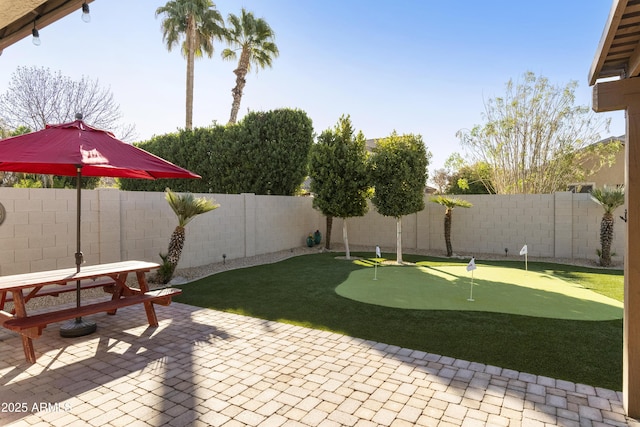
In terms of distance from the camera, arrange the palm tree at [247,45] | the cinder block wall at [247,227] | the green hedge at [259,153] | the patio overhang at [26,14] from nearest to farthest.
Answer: the patio overhang at [26,14] → the cinder block wall at [247,227] → the green hedge at [259,153] → the palm tree at [247,45]

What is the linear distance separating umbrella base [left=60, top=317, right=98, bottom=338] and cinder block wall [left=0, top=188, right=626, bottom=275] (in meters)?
2.30

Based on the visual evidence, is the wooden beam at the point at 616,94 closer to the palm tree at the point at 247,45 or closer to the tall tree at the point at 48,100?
the palm tree at the point at 247,45

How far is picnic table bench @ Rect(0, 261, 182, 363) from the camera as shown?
3.76 meters

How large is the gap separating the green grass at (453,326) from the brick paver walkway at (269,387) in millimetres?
335

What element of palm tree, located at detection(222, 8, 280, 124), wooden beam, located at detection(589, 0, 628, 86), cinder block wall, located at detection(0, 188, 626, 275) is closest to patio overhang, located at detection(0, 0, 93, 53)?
cinder block wall, located at detection(0, 188, 626, 275)

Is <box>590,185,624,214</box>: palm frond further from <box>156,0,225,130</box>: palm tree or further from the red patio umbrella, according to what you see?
<box>156,0,225,130</box>: palm tree

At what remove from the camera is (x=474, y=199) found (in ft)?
40.5

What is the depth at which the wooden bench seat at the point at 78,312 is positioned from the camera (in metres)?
3.73

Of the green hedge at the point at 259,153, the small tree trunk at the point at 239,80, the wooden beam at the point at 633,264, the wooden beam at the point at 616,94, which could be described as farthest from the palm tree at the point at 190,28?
the wooden beam at the point at 633,264

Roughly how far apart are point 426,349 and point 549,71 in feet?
49.2

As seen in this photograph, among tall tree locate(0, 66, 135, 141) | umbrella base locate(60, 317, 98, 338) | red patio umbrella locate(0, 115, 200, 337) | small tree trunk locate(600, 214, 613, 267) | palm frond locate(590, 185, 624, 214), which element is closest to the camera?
red patio umbrella locate(0, 115, 200, 337)

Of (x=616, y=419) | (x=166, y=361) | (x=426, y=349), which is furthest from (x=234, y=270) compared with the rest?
(x=616, y=419)

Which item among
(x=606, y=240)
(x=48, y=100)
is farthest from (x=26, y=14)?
(x=48, y=100)

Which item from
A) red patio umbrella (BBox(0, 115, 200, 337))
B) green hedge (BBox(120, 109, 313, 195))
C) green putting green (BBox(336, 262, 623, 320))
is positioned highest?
green hedge (BBox(120, 109, 313, 195))
